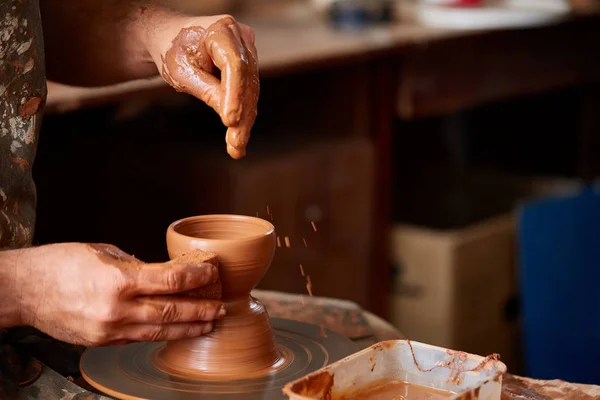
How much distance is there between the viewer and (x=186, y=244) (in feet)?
4.11

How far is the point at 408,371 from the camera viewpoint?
→ 119cm

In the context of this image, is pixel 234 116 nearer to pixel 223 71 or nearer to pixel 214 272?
pixel 223 71

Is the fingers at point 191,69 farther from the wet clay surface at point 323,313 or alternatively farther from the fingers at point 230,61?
the wet clay surface at point 323,313

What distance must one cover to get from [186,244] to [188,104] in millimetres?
1852

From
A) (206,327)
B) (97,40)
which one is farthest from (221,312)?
(97,40)

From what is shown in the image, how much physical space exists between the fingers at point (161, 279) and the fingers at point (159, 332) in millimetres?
51

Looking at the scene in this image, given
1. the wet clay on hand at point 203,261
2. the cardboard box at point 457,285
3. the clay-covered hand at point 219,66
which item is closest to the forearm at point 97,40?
the clay-covered hand at point 219,66

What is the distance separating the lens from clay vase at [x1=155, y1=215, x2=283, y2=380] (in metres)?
1.25

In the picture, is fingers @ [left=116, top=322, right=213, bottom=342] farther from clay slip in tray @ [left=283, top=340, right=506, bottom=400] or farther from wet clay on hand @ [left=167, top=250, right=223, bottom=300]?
clay slip in tray @ [left=283, top=340, right=506, bottom=400]

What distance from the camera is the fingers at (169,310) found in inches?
45.1

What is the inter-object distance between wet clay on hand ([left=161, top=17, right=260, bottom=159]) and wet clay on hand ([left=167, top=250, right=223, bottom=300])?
0.45 feet

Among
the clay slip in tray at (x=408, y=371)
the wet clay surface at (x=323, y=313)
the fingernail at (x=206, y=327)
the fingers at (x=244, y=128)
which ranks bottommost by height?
the wet clay surface at (x=323, y=313)

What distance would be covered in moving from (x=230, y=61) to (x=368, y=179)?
1.64 meters

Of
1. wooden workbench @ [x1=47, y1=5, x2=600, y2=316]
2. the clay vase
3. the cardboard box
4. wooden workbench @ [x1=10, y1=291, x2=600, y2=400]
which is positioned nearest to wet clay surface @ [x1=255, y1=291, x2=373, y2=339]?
wooden workbench @ [x1=10, y1=291, x2=600, y2=400]
